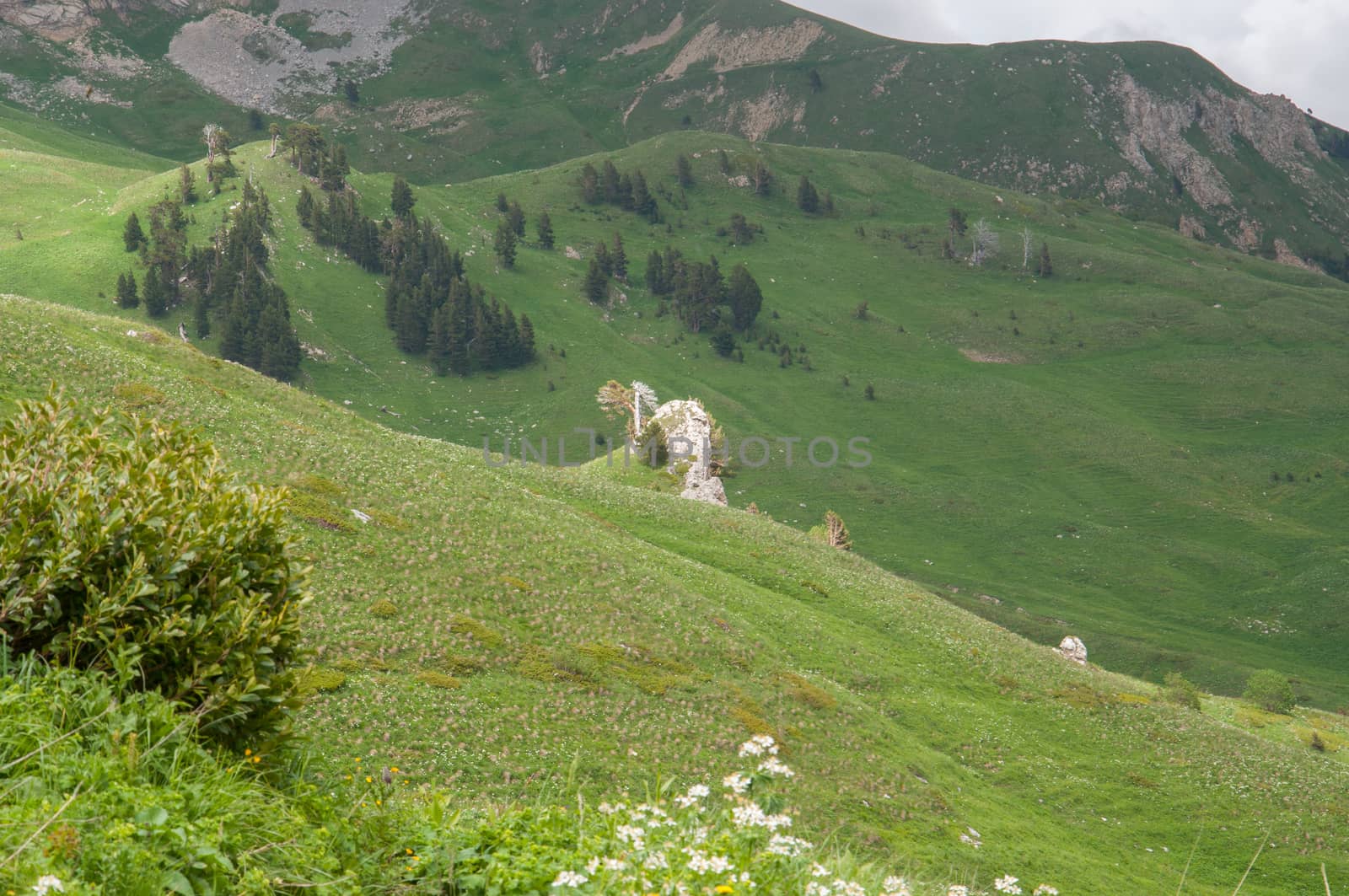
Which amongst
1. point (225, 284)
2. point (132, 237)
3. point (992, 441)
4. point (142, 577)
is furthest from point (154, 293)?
point (142, 577)

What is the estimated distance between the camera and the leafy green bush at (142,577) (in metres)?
9.27

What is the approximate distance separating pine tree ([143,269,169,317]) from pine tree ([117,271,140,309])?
1.54 m

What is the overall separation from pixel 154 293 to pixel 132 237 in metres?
16.6

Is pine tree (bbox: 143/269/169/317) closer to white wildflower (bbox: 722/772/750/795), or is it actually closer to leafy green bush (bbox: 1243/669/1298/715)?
leafy green bush (bbox: 1243/669/1298/715)

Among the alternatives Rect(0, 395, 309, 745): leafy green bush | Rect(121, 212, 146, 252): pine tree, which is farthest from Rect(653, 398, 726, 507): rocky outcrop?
Rect(121, 212, 146, 252): pine tree

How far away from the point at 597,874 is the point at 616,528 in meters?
41.5

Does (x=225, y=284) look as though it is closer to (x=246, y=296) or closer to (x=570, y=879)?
(x=246, y=296)

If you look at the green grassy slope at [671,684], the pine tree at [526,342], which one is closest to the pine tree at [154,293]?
the pine tree at [526,342]

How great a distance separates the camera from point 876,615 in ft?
160

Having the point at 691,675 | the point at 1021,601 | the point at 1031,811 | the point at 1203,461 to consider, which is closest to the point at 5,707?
the point at 691,675

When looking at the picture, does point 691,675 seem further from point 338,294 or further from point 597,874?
point 338,294

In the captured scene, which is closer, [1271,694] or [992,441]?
[1271,694]

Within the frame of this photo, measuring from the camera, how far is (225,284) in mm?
157750

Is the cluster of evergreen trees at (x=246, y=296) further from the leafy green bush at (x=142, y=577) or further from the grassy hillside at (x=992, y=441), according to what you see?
the leafy green bush at (x=142, y=577)
